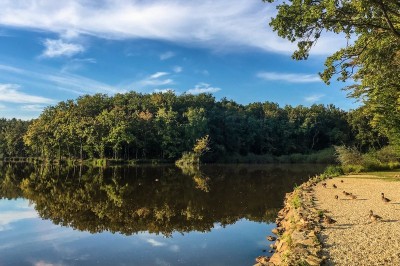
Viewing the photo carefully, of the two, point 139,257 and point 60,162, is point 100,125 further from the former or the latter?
point 139,257

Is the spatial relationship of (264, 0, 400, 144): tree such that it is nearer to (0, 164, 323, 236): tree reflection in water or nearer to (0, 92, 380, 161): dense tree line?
(0, 164, 323, 236): tree reflection in water

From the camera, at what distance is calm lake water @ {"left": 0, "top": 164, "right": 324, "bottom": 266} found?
10.5 meters

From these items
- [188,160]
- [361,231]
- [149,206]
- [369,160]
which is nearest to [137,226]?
[149,206]

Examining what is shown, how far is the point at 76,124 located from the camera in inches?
2447

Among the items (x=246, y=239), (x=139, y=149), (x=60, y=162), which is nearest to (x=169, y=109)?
(x=139, y=149)

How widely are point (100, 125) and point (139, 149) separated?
9.11m

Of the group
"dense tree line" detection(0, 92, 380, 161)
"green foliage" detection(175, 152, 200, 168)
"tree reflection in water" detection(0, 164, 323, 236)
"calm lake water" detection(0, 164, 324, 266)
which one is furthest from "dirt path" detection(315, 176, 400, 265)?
"dense tree line" detection(0, 92, 380, 161)

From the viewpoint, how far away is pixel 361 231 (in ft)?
32.8

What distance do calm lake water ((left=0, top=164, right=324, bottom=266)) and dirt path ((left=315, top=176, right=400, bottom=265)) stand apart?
2.33 metres

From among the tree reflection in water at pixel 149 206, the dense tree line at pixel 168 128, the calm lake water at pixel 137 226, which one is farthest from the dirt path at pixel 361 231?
the dense tree line at pixel 168 128

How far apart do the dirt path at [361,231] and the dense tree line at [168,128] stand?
4412 cm

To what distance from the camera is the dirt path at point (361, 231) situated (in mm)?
7723

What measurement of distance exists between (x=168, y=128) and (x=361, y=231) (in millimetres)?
53659

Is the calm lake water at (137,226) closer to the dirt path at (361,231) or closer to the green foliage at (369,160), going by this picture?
the dirt path at (361,231)
